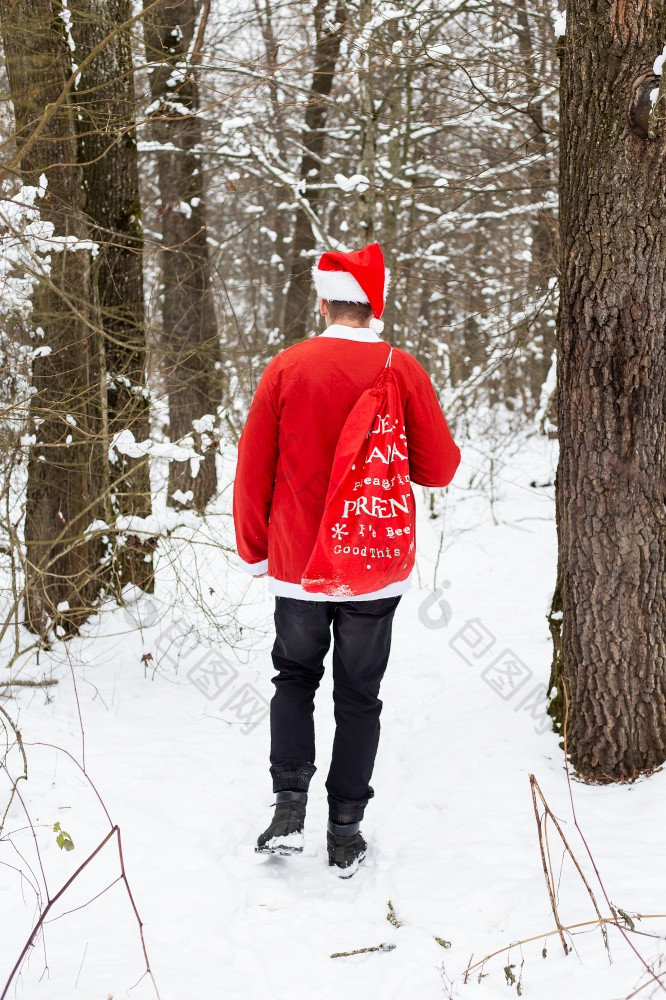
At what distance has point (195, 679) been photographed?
448 cm

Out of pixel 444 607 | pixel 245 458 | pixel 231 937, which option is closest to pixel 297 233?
pixel 444 607

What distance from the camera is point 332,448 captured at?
2605mm

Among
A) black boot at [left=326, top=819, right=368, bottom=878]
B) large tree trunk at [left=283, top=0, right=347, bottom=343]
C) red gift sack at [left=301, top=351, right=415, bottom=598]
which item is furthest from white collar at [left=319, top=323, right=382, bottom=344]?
large tree trunk at [left=283, top=0, right=347, bottom=343]

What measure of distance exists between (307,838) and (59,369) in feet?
9.26

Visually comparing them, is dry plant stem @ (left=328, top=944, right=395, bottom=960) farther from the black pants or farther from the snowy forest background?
the black pants

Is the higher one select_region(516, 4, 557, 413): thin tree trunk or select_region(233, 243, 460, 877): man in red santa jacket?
select_region(516, 4, 557, 413): thin tree trunk

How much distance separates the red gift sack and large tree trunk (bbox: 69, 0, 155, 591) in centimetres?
247

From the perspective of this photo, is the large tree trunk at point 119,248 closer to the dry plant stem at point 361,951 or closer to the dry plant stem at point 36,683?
the dry plant stem at point 36,683

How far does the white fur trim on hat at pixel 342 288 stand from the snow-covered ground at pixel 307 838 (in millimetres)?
1578

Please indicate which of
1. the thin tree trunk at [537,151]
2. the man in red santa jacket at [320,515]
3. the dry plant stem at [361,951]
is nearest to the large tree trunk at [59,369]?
the man in red santa jacket at [320,515]

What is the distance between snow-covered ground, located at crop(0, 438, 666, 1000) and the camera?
2102 millimetres

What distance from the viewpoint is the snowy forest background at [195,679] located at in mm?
2193

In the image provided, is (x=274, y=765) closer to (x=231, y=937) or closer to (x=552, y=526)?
(x=231, y=937)

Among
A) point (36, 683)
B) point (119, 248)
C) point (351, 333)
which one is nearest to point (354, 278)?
point (351, 333)
